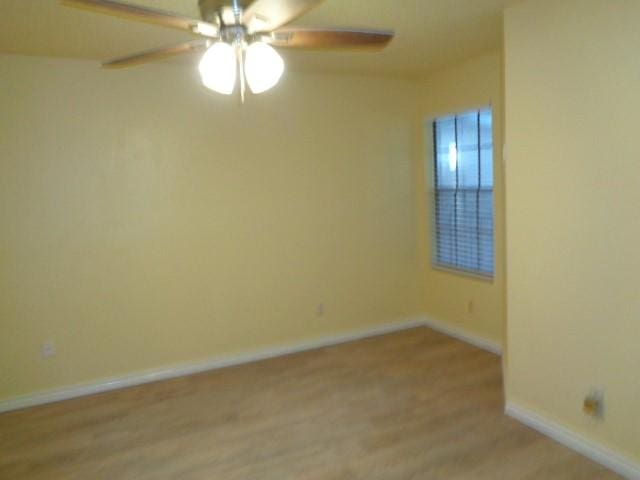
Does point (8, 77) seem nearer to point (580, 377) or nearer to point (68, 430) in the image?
point (68, 430)

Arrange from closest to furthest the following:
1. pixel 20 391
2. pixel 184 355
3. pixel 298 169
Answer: pixel 20 391, pixel 184 355, pixel 298 169

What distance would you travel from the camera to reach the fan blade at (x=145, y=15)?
59.4 inches

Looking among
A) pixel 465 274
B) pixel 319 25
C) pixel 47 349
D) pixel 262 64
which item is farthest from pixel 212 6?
pixel 465 274

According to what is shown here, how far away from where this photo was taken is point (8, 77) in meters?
3.15

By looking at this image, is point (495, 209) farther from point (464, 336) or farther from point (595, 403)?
point (595, 403)

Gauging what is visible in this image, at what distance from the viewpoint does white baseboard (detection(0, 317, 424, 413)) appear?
3.38 m

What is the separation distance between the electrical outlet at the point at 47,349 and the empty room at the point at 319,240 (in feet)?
0.05

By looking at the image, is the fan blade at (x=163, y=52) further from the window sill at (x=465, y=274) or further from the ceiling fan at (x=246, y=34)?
the window sill at (x=465, y=274)

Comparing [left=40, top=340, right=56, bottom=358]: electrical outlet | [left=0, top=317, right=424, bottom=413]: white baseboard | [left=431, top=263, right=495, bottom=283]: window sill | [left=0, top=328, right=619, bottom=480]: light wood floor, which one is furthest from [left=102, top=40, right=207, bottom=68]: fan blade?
[left=431, top=263, right=495, bottom=283]: window sill

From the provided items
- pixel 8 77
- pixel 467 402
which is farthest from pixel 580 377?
pixel 8 77

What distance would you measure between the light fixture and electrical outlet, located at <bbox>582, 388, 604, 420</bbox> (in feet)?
7.29

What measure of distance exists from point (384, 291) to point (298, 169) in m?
1.47

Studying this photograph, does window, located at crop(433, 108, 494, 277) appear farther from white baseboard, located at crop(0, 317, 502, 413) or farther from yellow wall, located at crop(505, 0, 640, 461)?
yellow wall, located at crop(505, 0, 640, 461)

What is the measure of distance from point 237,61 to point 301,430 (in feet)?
7.05
